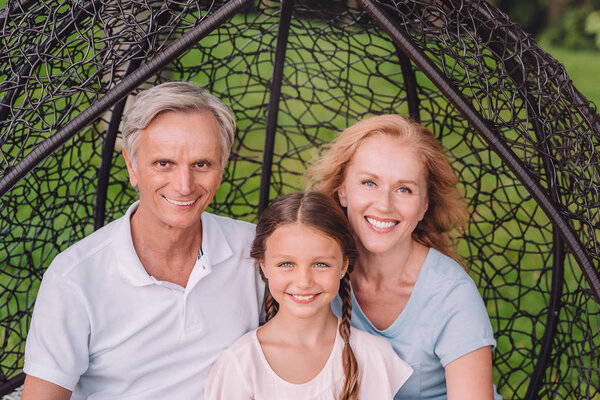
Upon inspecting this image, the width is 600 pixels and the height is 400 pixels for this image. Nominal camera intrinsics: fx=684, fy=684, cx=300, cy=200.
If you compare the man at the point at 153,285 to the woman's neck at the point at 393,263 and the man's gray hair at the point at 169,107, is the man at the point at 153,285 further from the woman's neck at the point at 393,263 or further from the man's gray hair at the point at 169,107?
the woman's neck at the point at 393,263

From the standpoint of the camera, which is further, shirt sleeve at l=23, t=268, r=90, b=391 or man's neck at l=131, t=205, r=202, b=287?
man's neck at l=131, t=205, r=202, b=287

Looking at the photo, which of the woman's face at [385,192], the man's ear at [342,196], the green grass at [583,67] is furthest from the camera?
the green grass at [583,67]

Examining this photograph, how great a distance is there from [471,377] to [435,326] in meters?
0.17

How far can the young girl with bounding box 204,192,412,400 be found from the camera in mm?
1852

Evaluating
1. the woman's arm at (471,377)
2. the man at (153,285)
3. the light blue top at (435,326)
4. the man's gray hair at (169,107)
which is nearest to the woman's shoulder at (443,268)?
the light blue top at (435,326)

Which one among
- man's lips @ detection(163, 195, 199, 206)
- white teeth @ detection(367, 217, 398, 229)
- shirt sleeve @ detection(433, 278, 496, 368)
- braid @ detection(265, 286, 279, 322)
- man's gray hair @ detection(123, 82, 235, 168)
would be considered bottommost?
shirt sleeve @ detection(433, 278, 496, 368)

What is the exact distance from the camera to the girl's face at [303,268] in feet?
6.02

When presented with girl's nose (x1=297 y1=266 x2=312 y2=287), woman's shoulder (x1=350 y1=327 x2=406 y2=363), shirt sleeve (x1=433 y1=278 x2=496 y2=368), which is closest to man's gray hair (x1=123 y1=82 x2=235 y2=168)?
girl's nose (x1=297 y1=266 x2=312 y2=287)

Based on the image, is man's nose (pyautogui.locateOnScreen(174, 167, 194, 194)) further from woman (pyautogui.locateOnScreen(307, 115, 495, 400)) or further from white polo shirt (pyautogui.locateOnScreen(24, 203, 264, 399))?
woman (pyautogui.locateOnScreen(307, 115, 495, 400))

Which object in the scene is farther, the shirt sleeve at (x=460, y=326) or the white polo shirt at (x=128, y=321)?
the shirt sleeve at (x=460, y=326)

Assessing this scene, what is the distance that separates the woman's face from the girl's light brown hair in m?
0.06

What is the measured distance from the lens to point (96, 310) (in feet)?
5.93

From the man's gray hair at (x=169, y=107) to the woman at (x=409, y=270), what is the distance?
1.35ft

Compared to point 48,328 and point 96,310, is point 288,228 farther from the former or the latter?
point 48,328
